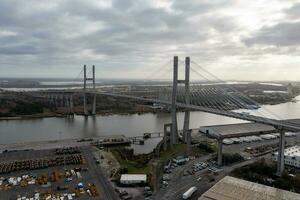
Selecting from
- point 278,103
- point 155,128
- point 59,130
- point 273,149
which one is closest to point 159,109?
point 155,128

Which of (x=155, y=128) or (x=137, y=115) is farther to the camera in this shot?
(x=137, y=115)

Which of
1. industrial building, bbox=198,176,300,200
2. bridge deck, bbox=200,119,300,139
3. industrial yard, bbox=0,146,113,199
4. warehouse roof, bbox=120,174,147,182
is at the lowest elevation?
industrial yard, bbox=0,146,113,199

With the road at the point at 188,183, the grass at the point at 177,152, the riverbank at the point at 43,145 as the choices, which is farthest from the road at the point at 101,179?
the grass at the point at 177,152

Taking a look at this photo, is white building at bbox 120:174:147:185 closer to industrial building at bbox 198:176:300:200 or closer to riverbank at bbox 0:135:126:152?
industrial building at bbox 198:176:300:200

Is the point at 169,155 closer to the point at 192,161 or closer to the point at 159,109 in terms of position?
the point at 192,161

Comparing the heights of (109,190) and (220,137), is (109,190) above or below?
below

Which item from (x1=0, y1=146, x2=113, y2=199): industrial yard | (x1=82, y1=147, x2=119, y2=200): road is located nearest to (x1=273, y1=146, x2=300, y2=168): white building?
(x1=82, y1=147, x2=119, y2=200): road

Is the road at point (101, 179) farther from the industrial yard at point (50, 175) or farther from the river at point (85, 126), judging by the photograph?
the river at point (85, 126)
